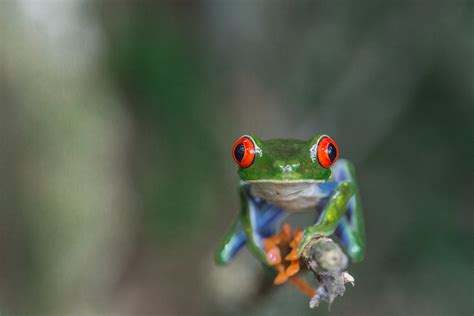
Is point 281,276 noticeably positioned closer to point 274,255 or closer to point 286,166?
point 274,255

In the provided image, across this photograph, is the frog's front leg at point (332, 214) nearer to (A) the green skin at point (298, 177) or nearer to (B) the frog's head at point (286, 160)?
(A) the green skin at point (298, 177)

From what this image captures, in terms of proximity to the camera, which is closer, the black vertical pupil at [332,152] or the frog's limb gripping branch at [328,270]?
the frog's limb gripping branch at [328,270]

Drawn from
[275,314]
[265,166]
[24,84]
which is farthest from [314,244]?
[24,84]

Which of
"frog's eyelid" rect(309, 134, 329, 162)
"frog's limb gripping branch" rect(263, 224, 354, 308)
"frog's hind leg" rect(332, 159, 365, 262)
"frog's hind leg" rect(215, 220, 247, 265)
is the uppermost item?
"frog's eyelid" rect(309, 134, 329, 162)

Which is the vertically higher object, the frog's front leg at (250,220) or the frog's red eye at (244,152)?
the frog's red eye at (244,152)

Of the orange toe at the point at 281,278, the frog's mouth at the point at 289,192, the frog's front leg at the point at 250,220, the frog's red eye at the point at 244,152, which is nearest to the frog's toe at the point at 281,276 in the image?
the orange toe at the point at 281,278

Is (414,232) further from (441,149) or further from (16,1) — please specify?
(16,1)

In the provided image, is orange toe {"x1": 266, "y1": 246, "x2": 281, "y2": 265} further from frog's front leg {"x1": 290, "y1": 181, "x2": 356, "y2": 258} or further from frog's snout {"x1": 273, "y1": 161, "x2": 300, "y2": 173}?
frog's snout {"x1": 273, "y1": 161, "x2": 300, "y2": 173}

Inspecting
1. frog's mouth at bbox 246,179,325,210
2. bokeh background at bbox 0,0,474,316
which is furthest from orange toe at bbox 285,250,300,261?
bokeh background at bbox 0,0,474,316

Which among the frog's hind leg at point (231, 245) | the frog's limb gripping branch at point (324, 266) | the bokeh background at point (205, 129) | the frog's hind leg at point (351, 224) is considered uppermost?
the frog's limb gripping branch at point (324, 266)
